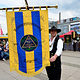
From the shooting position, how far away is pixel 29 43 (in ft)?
5.74

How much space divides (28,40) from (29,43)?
0.20 ft

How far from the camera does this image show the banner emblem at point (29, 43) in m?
1.73

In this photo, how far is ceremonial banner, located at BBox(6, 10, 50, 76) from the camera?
1.72 metres

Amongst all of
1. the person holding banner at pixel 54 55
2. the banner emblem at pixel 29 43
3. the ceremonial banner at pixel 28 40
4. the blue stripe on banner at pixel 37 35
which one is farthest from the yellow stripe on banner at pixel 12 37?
the person holding banner at pixel 54 55

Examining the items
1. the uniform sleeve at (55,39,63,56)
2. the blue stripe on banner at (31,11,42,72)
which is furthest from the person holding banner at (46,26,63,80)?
the blue stripe on banner at (31,11,42,72)

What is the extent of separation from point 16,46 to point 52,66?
34.2 inches

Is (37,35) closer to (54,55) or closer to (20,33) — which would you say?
(20,33)

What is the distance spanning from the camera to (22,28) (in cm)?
173

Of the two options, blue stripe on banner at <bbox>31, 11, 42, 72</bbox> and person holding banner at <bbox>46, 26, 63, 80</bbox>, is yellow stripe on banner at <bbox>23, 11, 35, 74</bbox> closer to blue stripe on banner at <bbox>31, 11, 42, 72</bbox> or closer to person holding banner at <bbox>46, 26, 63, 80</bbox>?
blue stripe on banner at <bbox>31, 11, 42, 72</bbox>

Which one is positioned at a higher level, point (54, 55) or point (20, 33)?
point (20, 33)

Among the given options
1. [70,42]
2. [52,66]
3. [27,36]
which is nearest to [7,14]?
[27,36]

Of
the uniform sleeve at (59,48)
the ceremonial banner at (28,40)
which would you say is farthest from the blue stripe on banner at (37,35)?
the uniform sleeve at (59,48)

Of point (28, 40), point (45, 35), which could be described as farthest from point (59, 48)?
point (28, 40)

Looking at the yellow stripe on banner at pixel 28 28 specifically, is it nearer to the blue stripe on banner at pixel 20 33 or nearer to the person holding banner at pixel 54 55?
the blue stripe on banner at pixel 20 33
